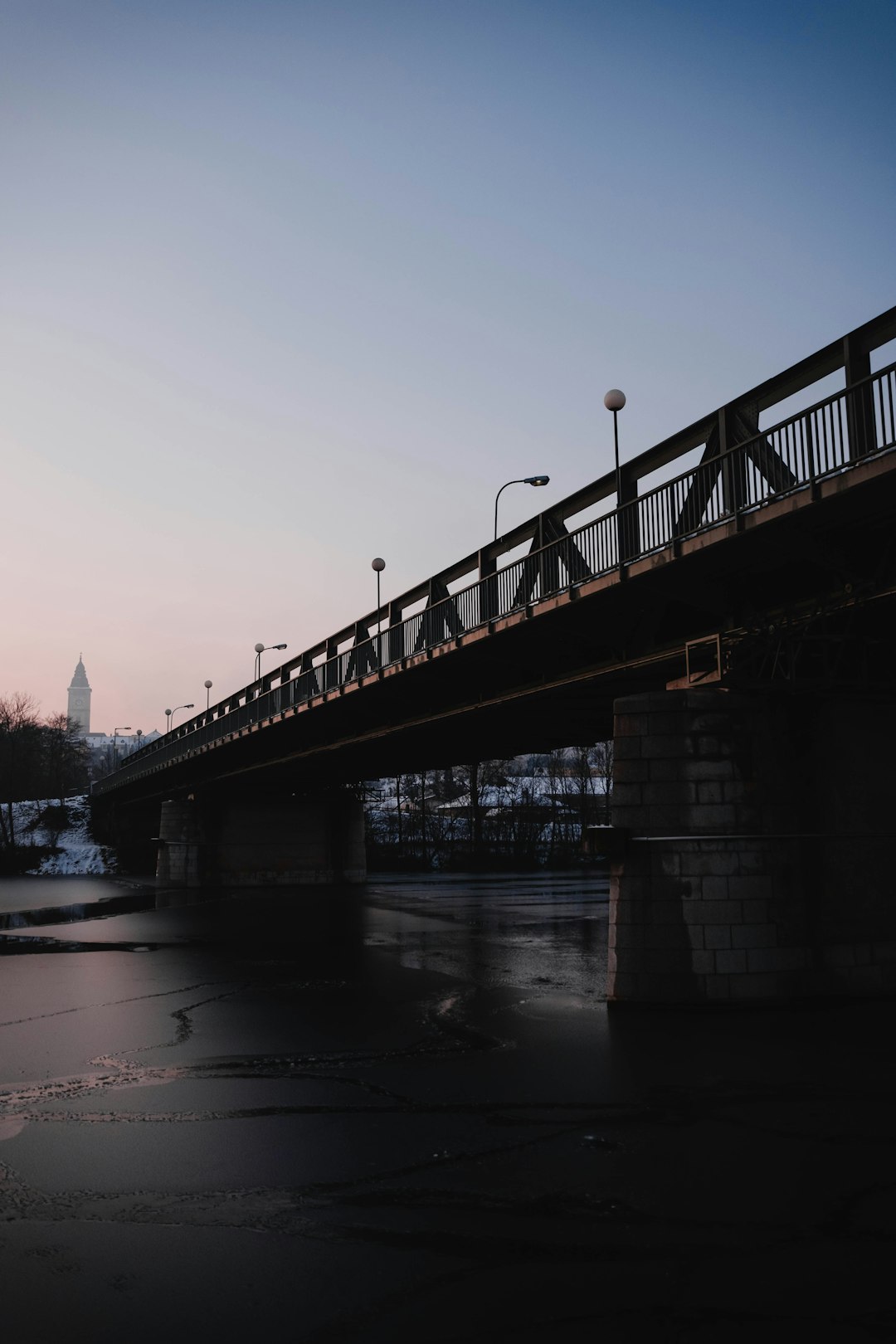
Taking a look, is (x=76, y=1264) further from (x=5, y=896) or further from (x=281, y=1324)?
(x=5, y=896)

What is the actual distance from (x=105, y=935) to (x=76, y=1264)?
97.6 feet

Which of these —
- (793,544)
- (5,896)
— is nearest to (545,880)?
(5,896)

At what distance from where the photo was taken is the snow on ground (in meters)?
109

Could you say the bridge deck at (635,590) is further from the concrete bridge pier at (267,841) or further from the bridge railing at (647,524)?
the concrete bridge pier at (267,841)

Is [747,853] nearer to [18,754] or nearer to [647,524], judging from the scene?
[647,524]

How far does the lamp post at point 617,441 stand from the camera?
Result: 70.0 feet

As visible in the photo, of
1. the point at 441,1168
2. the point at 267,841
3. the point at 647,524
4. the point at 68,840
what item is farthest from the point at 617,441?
the point at 68,840

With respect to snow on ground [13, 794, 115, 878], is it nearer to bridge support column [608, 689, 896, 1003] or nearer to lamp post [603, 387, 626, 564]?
lamp post [603, 387, 626, 564]

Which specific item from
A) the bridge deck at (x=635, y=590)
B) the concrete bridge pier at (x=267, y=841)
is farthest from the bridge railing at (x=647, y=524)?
the concrete bridge pier at (x=267, y=841)

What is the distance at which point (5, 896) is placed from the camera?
63.0 m

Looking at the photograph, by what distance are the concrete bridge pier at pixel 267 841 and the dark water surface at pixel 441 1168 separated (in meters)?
50.6

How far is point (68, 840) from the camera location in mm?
120125

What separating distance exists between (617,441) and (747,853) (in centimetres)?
1028

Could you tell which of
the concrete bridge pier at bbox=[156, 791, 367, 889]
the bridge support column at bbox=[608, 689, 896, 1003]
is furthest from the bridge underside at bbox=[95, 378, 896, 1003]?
the concrete bridge pier at bbox=[156, 791, 367, 889]
